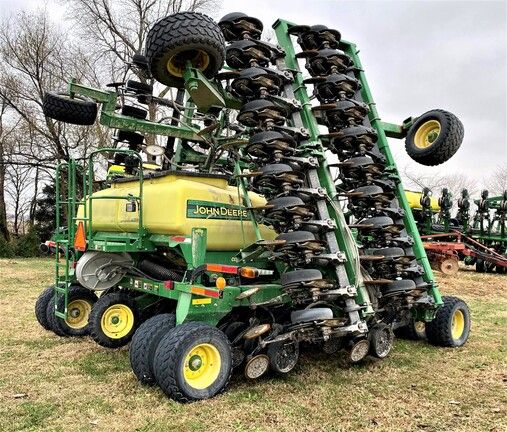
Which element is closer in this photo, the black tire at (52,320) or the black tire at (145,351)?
the black tire at (145,351)

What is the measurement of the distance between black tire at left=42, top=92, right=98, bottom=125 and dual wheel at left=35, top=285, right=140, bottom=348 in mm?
1864

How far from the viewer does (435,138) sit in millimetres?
5473

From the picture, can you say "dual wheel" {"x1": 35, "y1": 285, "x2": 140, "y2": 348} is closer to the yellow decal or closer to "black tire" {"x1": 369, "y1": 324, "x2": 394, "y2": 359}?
the yellow decal

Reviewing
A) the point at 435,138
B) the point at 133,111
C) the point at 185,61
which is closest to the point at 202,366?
the point at 185,61

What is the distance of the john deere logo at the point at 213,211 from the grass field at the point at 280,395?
1414 millimetres

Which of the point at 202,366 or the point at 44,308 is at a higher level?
the point at 44,308

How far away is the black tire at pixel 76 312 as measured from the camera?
583 cm

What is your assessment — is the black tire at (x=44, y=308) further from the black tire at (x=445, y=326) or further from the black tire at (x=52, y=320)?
the black tire at (x=445, y=326)

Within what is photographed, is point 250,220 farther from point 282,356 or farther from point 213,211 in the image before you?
point 282,356

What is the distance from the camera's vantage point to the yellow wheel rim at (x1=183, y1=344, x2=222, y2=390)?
3.78 meters

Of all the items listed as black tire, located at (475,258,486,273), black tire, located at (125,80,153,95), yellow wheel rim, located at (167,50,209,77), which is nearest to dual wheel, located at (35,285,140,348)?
black tire, located at (125,80,153,95)

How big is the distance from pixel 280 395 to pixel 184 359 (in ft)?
2.73

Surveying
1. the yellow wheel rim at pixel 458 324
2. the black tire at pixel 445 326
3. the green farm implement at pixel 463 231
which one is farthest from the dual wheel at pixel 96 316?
the green farm implement at pixel 463 231

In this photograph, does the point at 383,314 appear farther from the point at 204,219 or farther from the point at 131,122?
the point at 131,122
